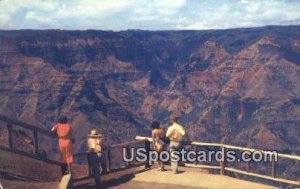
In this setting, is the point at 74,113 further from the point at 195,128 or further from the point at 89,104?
the point at 195,128

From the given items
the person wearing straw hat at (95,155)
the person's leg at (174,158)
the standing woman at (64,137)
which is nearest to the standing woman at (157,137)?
Answer: the person's leg at (174,158)

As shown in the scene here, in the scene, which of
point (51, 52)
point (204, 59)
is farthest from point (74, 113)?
point (204, 59)

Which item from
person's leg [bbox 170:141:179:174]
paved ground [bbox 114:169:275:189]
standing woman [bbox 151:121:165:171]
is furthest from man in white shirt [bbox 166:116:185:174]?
standing woman [bbox 151:121:165:171]

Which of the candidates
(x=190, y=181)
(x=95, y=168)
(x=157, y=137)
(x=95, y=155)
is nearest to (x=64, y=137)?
(x=95, y=155)

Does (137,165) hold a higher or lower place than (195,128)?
higher

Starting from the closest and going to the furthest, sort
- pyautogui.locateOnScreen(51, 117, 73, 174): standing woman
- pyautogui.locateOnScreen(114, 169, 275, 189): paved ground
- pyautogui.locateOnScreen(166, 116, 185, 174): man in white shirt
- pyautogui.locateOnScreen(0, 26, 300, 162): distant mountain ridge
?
pyautogui.locateOnScreen(51, 117, 73, 174): standing woman
pyautogui.locateOnScreen(114, 169, 275, 189): paved ground
pyautogui.locateOnScreen(166, 116, 185, 174): man in white shirt
pyautogui.locateOnScreen(0, 26, 300, 162): distant mountain ridge

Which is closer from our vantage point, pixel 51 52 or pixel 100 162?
pixel 100 162

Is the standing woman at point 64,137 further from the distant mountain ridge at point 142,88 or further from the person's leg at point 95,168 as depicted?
the distant mountain ridge at point 142,88

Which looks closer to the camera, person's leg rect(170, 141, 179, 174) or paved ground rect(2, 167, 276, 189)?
paved ground rect(2, 167, 276, 189)

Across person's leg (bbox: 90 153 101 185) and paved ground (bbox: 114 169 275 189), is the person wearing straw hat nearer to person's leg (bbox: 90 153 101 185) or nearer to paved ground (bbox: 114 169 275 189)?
person's leg (bbox: 90 153 101 185)
